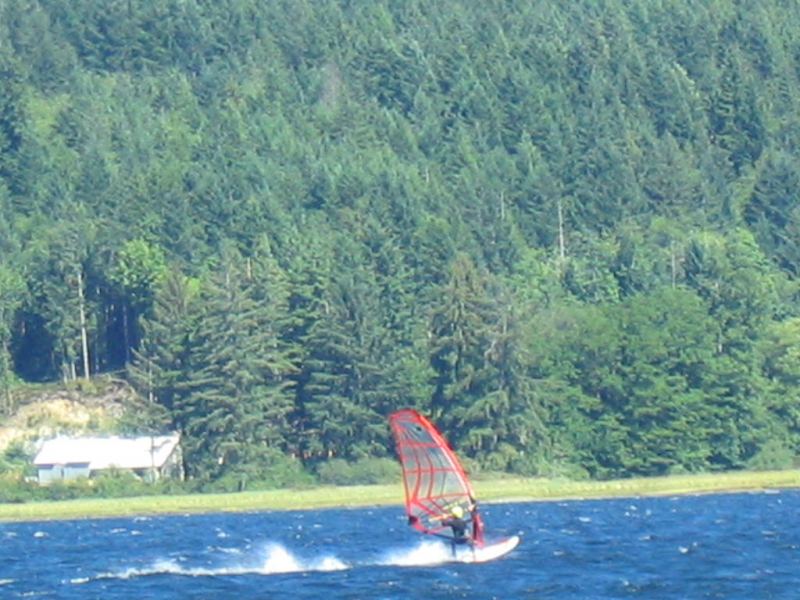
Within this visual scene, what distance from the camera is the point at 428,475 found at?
65.2 meters

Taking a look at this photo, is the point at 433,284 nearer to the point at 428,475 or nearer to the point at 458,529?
the point at 428,475

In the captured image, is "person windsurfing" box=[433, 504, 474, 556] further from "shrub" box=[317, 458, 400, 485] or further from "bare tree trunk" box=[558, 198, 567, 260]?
"bare tree trunk" box=[558, 198, 567, 260]

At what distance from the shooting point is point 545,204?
175000 millimetres

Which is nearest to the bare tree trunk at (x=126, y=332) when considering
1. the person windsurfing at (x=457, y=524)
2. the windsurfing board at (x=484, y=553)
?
the windsurfing board at (x=484, y=553)

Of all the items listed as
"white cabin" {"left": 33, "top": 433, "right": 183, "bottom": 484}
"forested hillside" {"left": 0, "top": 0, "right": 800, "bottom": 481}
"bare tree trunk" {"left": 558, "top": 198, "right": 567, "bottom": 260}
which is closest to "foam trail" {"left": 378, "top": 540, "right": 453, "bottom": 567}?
"forested hillside" {"left": 0, "top": 0, "right": 800, "bottom": 481}

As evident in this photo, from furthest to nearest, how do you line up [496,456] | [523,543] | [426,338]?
1. [426,338]
2. [496,456]
3. [523,543]

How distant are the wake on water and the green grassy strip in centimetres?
3791

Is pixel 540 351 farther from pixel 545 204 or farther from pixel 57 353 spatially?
pixel 545 204

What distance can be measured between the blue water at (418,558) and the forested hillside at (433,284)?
25.2 metres

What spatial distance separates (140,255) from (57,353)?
7.37 metres

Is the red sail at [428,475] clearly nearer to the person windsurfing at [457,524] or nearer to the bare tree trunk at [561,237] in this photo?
the person windsurfing at [457,524]

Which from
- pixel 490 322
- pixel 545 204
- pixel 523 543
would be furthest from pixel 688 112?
pixel 523 543

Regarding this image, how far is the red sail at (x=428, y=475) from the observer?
6338 cm

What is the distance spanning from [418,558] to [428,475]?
9.17 feet
